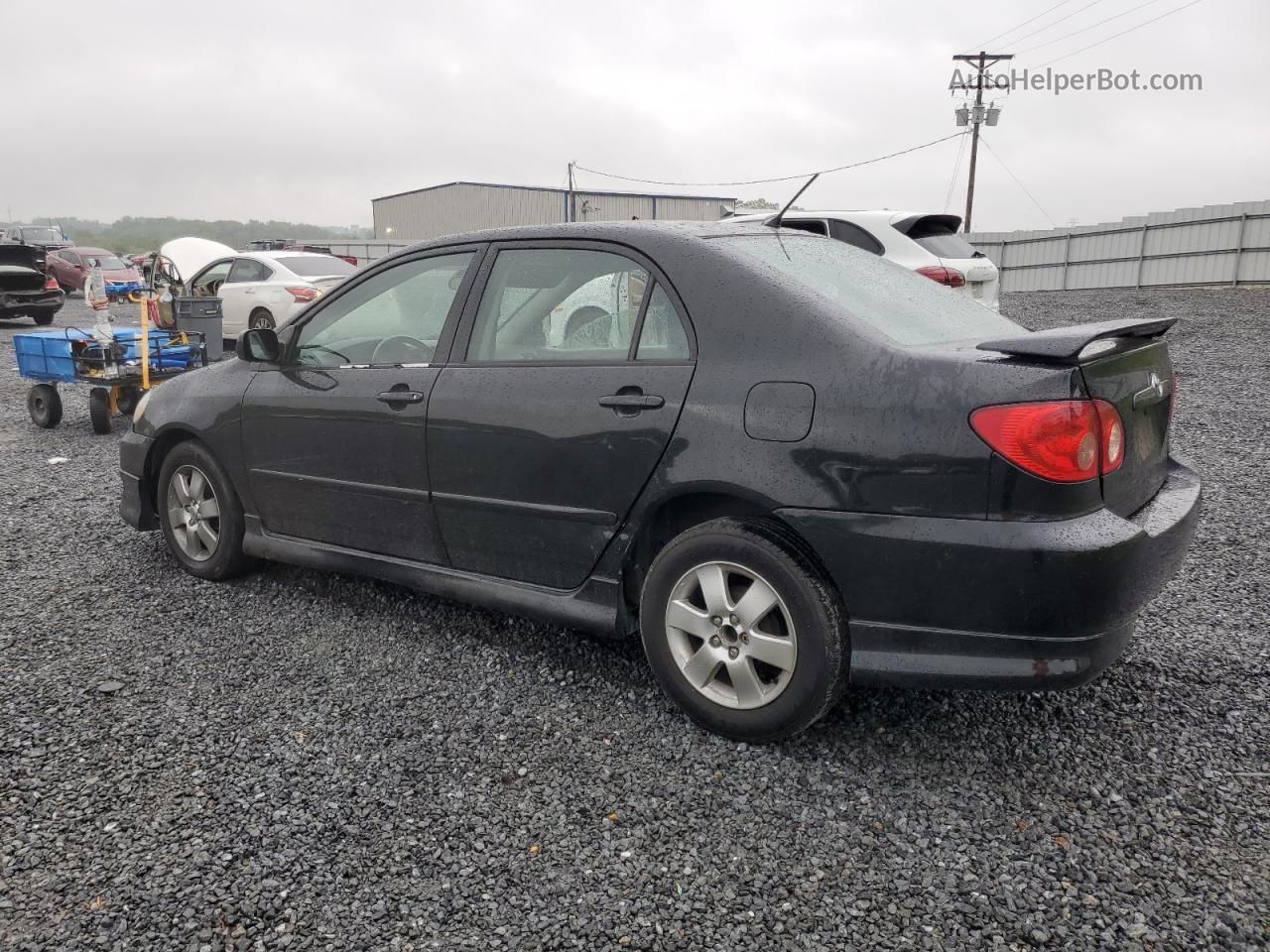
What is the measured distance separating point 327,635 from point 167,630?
681mm

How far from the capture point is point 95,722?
3137 mm

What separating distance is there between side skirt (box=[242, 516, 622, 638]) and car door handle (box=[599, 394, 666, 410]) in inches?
23.4

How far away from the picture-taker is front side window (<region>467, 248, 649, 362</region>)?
3.20 meters

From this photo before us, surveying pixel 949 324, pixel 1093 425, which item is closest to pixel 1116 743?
pixel 1093 425

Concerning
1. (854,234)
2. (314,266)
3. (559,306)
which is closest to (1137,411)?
(559,306)

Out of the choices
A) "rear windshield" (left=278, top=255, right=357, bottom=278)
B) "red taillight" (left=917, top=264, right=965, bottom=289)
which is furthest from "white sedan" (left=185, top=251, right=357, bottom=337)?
"red taillight" (left=917, top=264, right=965, bottom=289)

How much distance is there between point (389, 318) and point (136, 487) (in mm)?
1852

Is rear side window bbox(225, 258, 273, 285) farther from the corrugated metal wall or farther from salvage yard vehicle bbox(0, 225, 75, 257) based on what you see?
salvage yard vehicle bbox(0, 225, 75, 257)

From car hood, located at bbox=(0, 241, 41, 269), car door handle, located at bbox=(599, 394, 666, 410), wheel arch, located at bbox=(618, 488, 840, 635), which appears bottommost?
wheel arch, located at bbox=(618, 488, 840, 635)

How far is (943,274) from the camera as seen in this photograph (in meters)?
7.91

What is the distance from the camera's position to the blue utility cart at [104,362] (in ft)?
27.6

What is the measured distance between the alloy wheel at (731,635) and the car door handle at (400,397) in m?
1.29

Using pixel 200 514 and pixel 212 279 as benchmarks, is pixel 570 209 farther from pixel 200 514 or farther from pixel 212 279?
pixel 200 514

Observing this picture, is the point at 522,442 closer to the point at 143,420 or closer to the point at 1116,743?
the point at 1116,743
